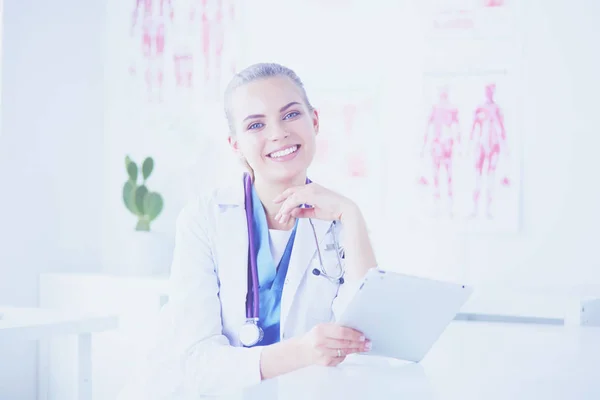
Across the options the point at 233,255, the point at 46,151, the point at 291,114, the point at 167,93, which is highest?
the point at 167,93

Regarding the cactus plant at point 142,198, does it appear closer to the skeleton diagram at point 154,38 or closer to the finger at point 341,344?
the skeleton diagram at point 154,38

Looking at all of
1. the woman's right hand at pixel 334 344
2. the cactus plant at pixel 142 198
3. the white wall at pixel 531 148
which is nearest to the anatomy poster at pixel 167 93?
the cactus plant at pixel 142 198

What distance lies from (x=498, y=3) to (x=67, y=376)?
2159 millimetres

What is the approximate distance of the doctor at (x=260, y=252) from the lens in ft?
5.16

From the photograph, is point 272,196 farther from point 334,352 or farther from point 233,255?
point 334,352

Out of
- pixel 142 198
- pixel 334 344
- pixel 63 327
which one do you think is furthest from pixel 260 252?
pixel 142 198

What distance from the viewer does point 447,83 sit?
2.64 m

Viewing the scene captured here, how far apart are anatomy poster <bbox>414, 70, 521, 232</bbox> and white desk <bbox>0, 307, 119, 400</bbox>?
125 cm

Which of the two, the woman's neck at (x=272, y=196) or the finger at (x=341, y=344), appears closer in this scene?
the finger at (x=341, y=344)

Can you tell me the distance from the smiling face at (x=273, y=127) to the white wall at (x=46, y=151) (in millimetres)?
1536

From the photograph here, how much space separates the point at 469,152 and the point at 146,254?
1315 millimetres

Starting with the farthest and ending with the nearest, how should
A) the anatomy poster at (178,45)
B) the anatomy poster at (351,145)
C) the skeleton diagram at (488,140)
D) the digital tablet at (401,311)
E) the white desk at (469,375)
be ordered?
the anatomy poster at (178,45) < the anatomy poster at (351,145) < the skeleton diagram at (488,140) < the digital tablet at (401,311) < the white desk at (469,375)

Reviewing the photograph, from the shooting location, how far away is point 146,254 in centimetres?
288

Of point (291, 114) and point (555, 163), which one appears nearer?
point (291, 114)
